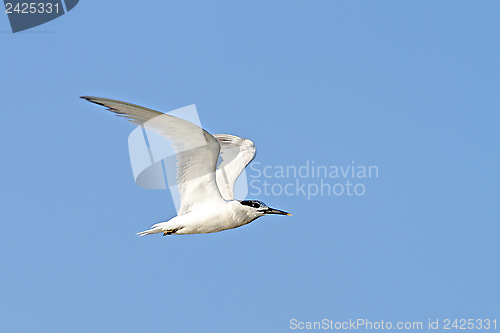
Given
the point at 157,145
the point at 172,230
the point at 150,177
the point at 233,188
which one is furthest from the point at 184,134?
the point at 233,188

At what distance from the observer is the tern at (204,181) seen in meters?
10.9

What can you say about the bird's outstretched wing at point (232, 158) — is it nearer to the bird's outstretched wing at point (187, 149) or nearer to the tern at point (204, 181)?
the tern at point (204, 181)

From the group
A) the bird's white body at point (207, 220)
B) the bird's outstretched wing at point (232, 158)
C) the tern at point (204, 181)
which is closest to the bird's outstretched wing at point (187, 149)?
the tern at point (204, 181)

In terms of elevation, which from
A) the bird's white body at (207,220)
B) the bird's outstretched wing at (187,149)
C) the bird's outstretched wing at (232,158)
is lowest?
the bird's white body at (207,220)

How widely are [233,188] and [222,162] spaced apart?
2.89 ft

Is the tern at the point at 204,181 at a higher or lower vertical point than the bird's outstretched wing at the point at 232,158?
lower

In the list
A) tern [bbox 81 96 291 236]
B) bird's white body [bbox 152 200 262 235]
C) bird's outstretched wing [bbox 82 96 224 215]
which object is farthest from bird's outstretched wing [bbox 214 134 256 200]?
bird's outstretched wing [bbox 82 96 224 215]

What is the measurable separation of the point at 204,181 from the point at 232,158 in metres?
2.44

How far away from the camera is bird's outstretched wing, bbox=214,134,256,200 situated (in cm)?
1462

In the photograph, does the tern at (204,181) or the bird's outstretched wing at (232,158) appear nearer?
the tern at (204,181)

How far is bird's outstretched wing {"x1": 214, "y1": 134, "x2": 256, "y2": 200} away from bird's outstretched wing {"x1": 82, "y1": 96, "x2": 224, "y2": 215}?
1.87m

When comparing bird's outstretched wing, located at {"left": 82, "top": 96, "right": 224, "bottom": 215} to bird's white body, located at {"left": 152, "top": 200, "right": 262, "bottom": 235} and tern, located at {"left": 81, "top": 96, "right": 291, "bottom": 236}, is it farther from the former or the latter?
bird's white body, located at {"left": 152, "top": 200, "right": 262, "bottom": 235}

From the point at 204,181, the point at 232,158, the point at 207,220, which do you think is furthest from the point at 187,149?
the point at 232,158

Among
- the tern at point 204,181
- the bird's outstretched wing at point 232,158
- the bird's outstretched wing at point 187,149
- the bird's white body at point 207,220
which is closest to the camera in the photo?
the bird's outstretched wing at point 187,149
